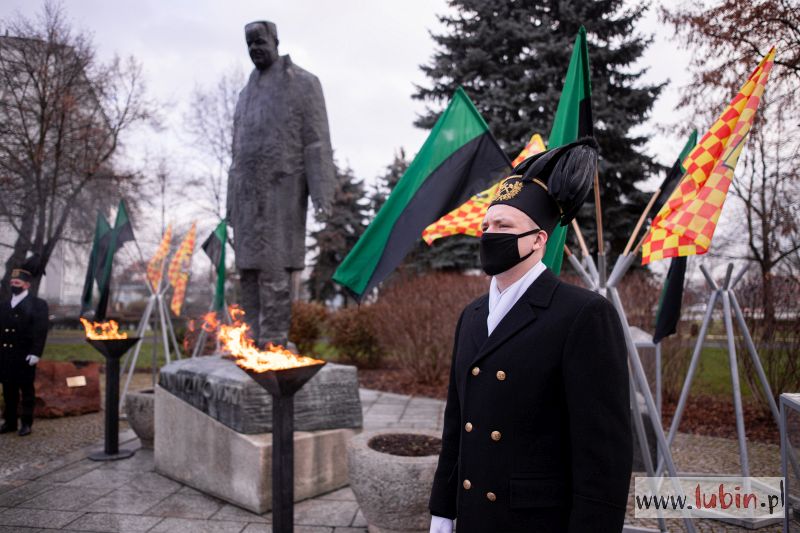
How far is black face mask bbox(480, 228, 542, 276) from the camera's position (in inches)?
75.8

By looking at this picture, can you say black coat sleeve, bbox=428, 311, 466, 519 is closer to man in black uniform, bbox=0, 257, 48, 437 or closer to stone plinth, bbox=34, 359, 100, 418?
man in black uniform, bbox=0, 257, 48, 437

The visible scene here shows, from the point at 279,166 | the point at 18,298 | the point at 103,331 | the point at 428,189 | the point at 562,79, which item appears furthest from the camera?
the point at 562,79

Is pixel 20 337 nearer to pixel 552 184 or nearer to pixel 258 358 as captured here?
pixel 258 358

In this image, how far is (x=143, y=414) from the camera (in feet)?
19.9

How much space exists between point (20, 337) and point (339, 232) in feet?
72.7

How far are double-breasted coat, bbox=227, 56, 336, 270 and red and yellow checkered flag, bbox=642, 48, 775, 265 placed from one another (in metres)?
2.85

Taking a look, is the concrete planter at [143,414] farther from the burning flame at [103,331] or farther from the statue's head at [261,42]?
the statue's head at [261,42]

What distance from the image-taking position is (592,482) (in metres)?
1.62

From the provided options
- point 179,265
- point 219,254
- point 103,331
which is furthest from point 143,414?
point 179,265

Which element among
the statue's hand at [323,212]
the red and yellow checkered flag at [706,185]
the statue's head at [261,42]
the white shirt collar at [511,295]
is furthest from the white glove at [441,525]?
the statue's head at [261,42]

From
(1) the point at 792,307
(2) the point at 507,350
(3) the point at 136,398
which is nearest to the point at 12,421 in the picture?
(3) the point at 136,398

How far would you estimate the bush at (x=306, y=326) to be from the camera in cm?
1323

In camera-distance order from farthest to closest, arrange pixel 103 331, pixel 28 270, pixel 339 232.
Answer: pixel 339 232, pixel 28 270, pixel 103 331

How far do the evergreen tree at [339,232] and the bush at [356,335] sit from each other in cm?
1436
